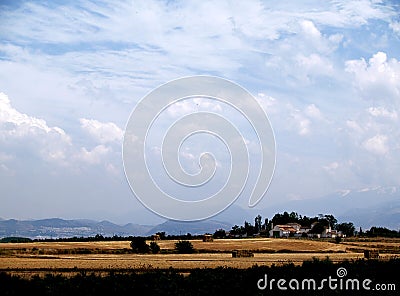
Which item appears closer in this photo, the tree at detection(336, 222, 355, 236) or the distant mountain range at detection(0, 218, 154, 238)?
the tree at detection(336, 222, 355, 236)

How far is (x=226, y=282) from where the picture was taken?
19.9 m

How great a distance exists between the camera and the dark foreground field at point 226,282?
18.3m

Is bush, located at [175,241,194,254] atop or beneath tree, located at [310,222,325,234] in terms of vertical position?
beneath

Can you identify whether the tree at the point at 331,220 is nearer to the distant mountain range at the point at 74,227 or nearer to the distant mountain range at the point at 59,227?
the distant mountain range at the point at 74,227

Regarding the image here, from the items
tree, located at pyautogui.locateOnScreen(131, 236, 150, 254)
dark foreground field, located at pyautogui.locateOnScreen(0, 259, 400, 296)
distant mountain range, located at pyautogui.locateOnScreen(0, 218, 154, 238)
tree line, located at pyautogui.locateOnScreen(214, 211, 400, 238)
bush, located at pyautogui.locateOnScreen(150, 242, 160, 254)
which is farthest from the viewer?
distant mountain range, located at pyautogui.locateOnScreen(0, 218, 154, 238)

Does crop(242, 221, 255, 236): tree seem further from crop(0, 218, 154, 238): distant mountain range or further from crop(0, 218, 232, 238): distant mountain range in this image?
crop(0, 218, 154, 238): distant mountain range

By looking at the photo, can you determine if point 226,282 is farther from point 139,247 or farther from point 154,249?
point 139,247

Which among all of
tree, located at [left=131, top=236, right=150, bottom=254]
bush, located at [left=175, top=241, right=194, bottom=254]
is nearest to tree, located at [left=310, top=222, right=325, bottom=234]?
bush, located at [left=175, top=241, right=194, bottom=254]

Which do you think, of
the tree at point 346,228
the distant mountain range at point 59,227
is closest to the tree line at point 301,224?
the tree at point 346,228

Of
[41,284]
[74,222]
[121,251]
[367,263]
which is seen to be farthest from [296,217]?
[41,284]

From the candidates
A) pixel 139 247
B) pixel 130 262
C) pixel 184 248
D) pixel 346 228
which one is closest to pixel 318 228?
pixel 346 228

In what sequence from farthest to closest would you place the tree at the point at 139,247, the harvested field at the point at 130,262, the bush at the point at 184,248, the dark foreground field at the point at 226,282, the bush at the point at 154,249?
the tree at the point at 139,247
the bush at the point at 184,248
the bush at the point at 154,249
the harvested field at the point at 130,262
the dark foreground field at the point at 226,282

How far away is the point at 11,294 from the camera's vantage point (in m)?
17.1

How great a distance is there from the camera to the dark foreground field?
18266mm
